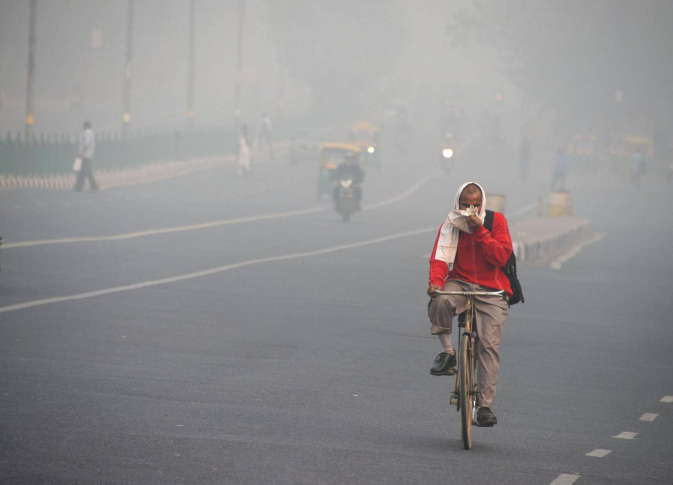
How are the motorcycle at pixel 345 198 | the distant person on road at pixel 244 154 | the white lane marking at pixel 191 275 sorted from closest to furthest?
the white lane marking at pixel 191 275
the motorcycle at pixel 345 198
the distant person on road at pixel 244 154

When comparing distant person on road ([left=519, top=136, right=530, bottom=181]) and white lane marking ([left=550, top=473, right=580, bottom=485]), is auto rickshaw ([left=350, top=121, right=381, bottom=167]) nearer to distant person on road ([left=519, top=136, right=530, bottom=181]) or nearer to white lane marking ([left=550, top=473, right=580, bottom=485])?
distant person on road ([left=519, top=136, right=530, bottom=181])

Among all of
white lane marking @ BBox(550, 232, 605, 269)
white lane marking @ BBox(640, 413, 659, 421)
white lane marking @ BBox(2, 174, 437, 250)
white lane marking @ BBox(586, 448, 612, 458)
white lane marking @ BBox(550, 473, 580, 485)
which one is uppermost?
white lane marking @ BBox(550, 473, 580, 485)

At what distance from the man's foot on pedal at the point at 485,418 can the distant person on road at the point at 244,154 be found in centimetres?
4202

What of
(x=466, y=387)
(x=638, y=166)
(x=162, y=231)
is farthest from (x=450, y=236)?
(x=638, y=166)

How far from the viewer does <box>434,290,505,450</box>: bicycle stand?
26.4ft

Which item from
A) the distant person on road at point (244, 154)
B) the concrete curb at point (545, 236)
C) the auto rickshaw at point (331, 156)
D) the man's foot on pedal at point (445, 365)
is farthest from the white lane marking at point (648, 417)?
the distant person on road at point (244, 154)

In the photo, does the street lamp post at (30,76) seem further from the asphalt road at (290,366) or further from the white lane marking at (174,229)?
the asphalt road at (290,366)

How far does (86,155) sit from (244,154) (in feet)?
46.8

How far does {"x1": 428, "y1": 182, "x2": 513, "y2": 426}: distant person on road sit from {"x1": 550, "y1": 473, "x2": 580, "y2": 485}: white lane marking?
720 millimetres

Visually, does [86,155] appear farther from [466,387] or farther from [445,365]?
→ [466,387]

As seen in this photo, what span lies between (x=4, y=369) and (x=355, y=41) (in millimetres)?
95747

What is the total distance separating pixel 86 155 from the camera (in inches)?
1467

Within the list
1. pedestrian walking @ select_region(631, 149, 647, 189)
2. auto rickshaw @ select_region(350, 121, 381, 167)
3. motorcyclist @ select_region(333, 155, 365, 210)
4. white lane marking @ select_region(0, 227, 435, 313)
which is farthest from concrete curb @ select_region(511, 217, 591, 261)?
auto rickshaw @ select_region(350, 121, 381, 167)

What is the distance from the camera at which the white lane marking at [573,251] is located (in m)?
25.1
